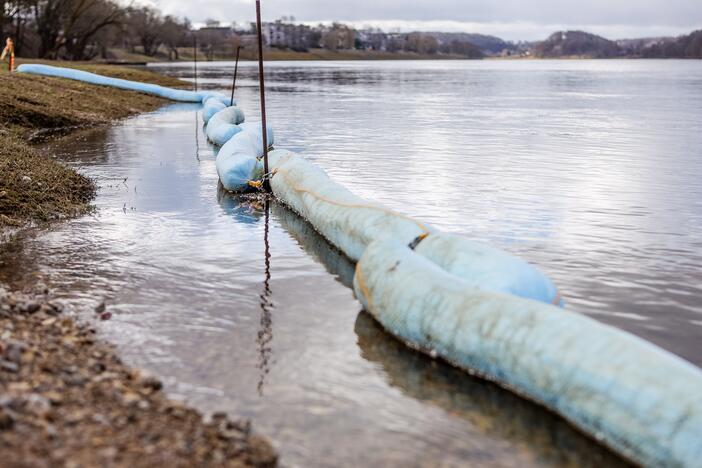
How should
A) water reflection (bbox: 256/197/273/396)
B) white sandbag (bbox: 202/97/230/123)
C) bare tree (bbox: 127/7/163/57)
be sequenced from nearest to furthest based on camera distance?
water reflection (bbox: 256/197/273/396)
white sandbag (bbox: 202/97/230/123)
bare tree (bbox: 127/7/163/57)

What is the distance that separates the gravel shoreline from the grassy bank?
606cm

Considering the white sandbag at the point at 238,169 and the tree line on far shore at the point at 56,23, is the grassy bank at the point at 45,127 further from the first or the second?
the tree line on far shore at the point at 56,23

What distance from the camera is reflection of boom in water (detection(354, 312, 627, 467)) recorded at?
5.96 meters

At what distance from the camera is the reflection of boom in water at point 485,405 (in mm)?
5965

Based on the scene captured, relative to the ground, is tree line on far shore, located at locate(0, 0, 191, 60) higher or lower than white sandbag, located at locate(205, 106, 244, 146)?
higher

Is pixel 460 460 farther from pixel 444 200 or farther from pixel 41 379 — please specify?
pixel 444 200

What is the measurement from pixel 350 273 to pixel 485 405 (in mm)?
4289

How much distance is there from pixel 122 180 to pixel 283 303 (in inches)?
390

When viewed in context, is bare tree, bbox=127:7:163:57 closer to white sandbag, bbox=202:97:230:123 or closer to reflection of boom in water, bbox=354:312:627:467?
white sandbag, bbox=202:97:230:123

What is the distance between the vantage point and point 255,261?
37.0ft

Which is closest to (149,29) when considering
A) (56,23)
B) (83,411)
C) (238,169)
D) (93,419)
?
(56,23)

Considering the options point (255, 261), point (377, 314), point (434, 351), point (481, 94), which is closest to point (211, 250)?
point (255, 261)

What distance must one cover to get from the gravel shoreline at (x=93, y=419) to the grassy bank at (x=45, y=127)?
6.06 metres

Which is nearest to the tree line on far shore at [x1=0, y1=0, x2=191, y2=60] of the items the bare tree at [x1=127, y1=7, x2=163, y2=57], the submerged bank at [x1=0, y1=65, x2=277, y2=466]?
the bare tree at [x1=127, y1=7, x2=163, y2=57]
